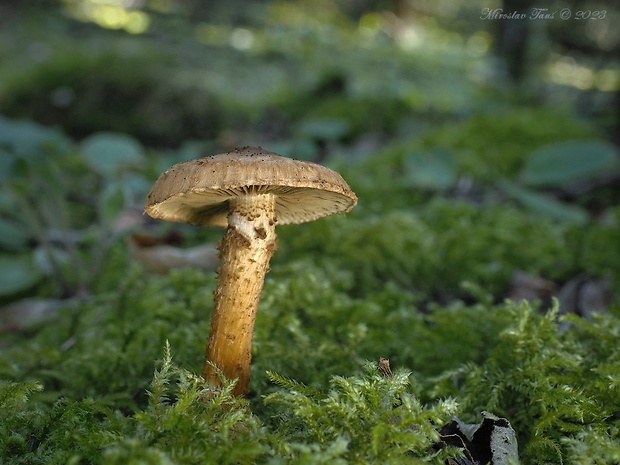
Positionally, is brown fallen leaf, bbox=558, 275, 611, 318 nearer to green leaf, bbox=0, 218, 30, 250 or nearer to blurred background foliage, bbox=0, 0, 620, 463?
blurred background foliage, bbox=0, 0, 620, 463

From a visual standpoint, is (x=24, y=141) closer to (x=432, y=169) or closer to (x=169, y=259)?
(x=169, y=259)

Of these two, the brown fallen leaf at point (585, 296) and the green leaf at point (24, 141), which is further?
the green leaf at point (24, 141)

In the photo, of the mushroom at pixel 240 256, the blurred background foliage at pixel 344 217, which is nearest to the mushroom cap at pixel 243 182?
the mushroom at pixel 240 256

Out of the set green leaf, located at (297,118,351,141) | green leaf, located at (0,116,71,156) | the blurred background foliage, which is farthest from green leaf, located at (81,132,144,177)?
green leaf, located at (297,118,351,141)

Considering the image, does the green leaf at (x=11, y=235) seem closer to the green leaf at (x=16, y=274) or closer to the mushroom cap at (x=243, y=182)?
the green leaf at (x=16, y=274)

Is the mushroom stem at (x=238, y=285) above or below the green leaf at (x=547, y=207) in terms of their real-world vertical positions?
below

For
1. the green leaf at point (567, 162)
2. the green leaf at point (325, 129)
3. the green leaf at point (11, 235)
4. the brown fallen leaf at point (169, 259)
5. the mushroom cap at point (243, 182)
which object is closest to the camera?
the mushroom cap at point (243, 182)

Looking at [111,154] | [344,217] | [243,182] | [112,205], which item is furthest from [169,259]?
[243,182]
